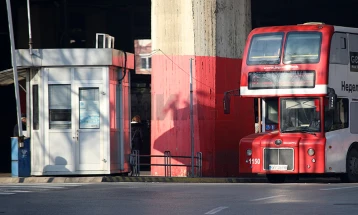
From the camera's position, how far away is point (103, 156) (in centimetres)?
2953

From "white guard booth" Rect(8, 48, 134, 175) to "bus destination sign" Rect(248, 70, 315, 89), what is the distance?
406cm

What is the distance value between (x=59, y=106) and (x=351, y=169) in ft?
27.1

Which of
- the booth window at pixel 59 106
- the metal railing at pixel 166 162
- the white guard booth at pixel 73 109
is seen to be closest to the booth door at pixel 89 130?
the white guard booth at pixel 73 109

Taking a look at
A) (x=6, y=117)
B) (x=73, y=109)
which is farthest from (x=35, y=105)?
(x=6, y=117)

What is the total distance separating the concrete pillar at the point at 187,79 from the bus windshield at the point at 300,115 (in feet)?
13.7

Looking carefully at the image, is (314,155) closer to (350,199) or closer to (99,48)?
(99,48)

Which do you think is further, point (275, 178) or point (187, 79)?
point (187, 79)

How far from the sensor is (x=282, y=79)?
28.5 m

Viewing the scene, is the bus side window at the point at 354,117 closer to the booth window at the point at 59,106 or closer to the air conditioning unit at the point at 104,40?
the air conditioning unit at the point at 104,40

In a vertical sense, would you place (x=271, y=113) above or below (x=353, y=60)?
below

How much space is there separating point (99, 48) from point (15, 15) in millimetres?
13809

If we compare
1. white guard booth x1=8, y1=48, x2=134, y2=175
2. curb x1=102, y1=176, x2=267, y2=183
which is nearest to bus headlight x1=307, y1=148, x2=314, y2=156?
curb x1=102, y1=176, x2=267, y2=183

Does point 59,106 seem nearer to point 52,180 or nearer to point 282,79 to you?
point 52,180

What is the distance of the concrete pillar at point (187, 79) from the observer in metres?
32.4
